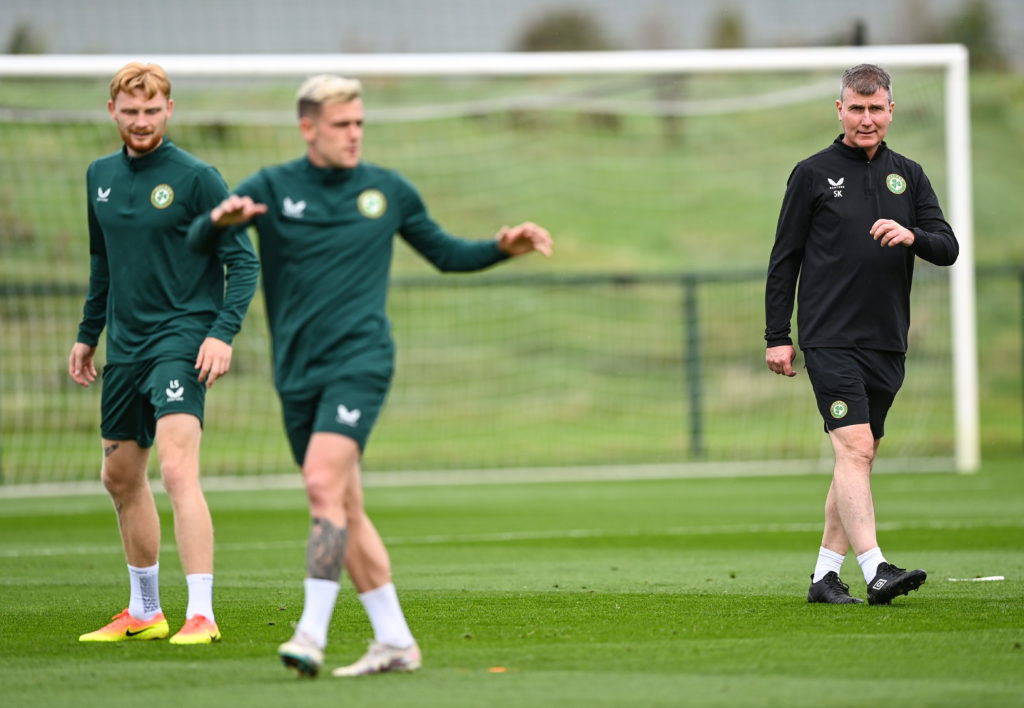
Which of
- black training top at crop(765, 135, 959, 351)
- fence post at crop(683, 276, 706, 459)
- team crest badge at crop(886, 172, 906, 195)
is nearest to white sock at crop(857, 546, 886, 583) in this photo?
black training top at crop(765, 135, 959, 351)

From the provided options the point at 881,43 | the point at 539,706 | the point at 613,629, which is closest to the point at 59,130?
the point at 613,629

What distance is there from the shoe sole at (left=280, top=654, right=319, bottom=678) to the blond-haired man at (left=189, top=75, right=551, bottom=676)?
22cm

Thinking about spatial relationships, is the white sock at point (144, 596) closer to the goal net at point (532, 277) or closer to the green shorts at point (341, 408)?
the green shorts at point (341, 408)

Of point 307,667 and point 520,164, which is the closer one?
point 307,667

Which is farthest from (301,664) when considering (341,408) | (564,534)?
(564,534)

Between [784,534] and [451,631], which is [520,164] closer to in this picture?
[784,534]

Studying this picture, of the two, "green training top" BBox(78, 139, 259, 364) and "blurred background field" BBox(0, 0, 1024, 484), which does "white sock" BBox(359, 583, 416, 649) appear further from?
"blurred background field" BBox(0, 0, 1024, 484)

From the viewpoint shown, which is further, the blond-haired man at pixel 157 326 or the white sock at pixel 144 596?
the white sock at pixel 144 596

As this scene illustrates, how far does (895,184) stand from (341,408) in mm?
3303

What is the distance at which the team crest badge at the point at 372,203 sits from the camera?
19.3 feet

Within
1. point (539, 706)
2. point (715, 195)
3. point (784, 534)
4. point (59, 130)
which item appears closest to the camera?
point (539, 706)

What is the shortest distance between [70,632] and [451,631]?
5.33 ft

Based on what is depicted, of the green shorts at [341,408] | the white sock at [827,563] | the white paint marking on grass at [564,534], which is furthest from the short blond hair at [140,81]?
the white paint marking on grass at [564,534]

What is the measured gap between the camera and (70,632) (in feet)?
23.6
